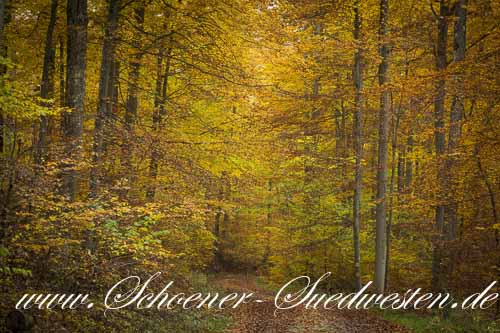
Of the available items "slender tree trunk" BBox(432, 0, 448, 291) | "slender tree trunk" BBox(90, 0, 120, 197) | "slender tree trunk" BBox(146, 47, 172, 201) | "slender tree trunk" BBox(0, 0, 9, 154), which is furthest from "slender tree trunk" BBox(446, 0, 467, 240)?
"slender tree trunk" BBox(0, 0, 9, 154)

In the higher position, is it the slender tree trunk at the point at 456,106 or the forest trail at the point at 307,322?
the slender tree trunk at the point at 456,106

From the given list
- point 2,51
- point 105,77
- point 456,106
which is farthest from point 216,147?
point 456,106

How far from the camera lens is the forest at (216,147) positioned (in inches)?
283

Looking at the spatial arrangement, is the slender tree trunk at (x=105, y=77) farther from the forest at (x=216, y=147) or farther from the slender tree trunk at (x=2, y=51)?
the slender tree trunk at (x=2, y=51)

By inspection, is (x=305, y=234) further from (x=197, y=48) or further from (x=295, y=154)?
(x=197, y=48)

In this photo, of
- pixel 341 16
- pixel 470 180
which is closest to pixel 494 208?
pixel 470 180

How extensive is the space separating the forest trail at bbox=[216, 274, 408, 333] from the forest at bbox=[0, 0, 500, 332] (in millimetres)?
126

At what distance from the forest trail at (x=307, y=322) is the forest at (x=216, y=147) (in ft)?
0.41

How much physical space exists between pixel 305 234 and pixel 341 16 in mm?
8600

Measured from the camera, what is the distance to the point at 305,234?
1853 centimetres

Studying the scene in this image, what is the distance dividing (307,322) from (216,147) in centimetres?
519

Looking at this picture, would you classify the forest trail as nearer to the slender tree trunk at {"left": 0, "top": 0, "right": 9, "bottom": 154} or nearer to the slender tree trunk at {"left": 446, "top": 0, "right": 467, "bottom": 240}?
the slender tree trunk at {"left": 446, "top": 0, "right": 467, "bottom": 240}

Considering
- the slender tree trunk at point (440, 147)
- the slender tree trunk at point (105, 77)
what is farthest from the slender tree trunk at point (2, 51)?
the slender tree trunk at point (440, 147)

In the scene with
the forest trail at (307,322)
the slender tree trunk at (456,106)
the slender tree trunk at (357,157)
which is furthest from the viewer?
the slender tree trunk at (357,157)
